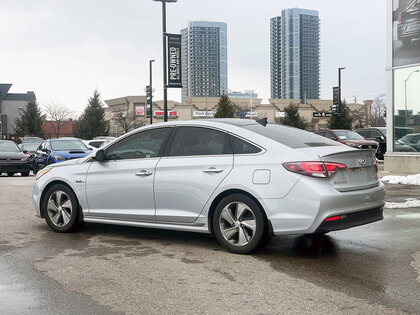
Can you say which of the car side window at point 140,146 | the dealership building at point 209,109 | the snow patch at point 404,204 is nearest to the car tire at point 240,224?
the car side window at point 140,146

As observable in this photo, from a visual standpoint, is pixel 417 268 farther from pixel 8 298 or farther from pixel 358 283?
pixel 8 298

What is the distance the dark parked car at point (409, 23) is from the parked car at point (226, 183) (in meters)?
11.4

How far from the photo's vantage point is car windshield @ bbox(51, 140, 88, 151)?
65.2 feet

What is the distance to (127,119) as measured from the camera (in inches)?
2945

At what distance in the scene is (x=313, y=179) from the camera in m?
5.42

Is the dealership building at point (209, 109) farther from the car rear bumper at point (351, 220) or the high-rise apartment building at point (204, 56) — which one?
the car rear bumper at point (351, 220)

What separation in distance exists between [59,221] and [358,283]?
4.38 meters

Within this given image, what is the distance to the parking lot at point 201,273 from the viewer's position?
411cm

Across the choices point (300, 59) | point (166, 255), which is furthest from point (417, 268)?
point (300, 59)

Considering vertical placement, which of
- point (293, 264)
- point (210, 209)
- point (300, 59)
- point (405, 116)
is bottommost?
point (293, 264)

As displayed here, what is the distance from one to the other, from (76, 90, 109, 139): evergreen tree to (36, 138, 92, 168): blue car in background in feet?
168

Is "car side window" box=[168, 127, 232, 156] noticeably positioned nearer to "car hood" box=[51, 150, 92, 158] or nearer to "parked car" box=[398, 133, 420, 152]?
"parked car" box=[398, 133, 420, 152]

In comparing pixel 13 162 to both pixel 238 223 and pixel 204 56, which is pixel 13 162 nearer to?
pixel 238 223

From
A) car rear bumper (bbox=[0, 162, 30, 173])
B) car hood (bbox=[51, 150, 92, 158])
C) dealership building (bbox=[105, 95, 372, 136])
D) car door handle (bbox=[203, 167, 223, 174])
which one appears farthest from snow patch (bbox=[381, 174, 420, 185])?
dealership building (bbox=[105, 95, 372, 136])
